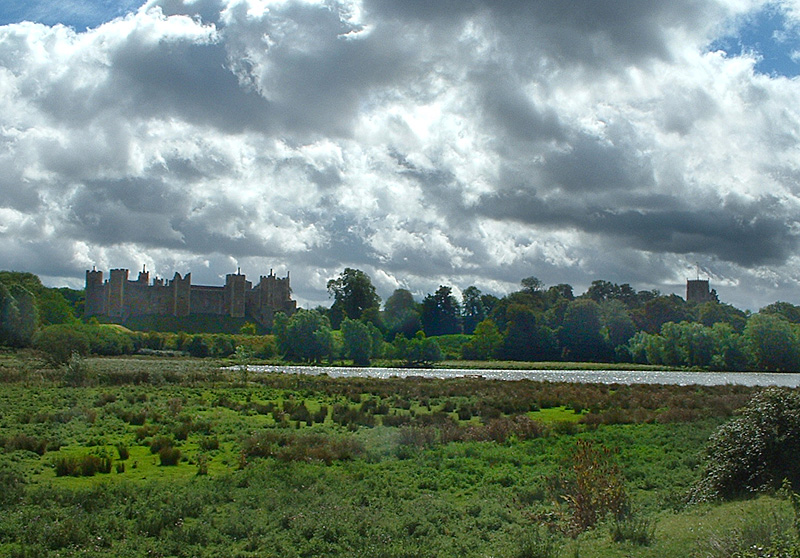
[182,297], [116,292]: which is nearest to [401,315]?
[182,297]

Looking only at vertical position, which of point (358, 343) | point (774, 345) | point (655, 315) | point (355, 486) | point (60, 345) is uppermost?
point (655, 315)

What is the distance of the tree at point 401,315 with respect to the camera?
134000mm

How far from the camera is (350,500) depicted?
13.0 metres

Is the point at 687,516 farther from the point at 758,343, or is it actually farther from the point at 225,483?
the point at 758,343

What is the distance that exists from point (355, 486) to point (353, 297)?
12832 centimetres

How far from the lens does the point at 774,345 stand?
3327 inches

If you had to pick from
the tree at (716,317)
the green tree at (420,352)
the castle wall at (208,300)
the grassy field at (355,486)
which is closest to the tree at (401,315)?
the green tree at (420,352)

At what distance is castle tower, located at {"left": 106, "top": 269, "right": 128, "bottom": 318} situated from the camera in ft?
500

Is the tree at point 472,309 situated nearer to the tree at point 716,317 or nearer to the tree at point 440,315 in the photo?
the tree at point 440,315

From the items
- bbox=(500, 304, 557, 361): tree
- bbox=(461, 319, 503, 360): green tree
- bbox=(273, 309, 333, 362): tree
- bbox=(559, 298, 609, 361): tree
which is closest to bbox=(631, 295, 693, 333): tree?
bbox=(559, 298, 609, 361): tree

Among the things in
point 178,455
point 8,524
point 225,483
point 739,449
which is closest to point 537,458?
point 739,449

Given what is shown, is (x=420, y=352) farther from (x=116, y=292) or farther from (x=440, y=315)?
(x=116, y=292)

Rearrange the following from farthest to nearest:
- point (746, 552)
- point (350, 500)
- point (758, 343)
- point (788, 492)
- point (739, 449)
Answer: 1. point (758, 343)
2. point (350, 500)
3. point (739, 449)
4. point (788, 492)
5. point (746, 552)

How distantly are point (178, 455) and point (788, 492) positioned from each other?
13.4 meters
